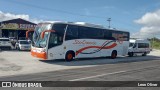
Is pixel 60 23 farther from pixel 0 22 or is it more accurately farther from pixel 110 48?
pixel 0 22

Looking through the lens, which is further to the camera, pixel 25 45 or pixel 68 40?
pixel 25 45

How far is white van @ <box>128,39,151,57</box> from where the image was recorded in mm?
37250

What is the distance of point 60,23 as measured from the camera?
22.7 m

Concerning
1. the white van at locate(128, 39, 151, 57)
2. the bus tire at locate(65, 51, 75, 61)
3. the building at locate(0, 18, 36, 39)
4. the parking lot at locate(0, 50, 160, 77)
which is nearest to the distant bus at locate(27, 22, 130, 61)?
the bus tire at locate(65, 51, 75, 61)

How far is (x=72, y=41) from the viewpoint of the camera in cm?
2391

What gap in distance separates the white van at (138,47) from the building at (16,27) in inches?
1019

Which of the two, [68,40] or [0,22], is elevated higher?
[0,22]

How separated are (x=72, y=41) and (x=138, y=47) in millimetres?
17238

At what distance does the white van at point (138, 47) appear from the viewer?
3725 cm

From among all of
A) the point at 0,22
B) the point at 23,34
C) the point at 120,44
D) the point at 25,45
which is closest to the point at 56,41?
the point at 120,44

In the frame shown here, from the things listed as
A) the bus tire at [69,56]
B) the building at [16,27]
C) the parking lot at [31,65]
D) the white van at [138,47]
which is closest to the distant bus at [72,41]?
the bus tire at [69,56]

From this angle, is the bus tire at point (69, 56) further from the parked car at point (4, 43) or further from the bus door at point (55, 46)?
the parked car at point (4, 43)

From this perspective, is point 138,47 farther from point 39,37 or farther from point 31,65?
point 31,65

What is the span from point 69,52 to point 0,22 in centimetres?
3504
